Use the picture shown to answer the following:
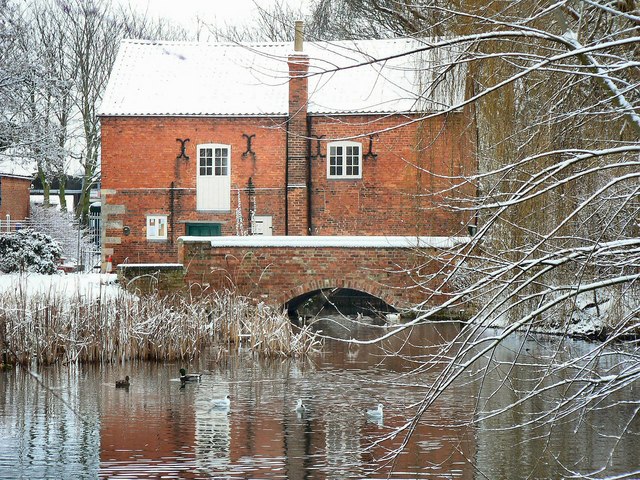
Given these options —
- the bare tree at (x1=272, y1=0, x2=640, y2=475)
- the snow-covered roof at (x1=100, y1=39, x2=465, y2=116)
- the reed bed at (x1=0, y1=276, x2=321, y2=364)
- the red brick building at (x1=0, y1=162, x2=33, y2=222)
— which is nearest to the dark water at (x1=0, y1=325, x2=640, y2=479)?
the reed bed at (x1=0, y1=276, x2=321, y2=364)

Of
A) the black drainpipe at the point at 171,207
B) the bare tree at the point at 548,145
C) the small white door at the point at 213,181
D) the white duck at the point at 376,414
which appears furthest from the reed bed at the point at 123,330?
the small white door at the point at 213,181

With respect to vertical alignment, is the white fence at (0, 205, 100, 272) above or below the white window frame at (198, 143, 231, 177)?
below

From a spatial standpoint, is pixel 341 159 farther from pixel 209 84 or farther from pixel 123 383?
pixel 123 383

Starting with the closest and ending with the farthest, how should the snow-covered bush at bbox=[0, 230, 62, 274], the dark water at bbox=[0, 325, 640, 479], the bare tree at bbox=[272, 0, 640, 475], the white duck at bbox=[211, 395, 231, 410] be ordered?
the bare tree at bbox=[272, 0, 640, 475]
the dark water at bbox=[0, 325, 640, 479]
the white duck at bbox=[211, 395, 231, 410]
the snow-covered bush at bbox=[0, 230, 62, 274]

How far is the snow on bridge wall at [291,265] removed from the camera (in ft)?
68.5

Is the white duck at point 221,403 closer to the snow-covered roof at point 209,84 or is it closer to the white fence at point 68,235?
the snow-covered roof at point 209,84

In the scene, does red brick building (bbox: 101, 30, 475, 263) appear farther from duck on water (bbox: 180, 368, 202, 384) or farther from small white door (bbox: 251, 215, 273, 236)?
duck on water (bbox: 180, 368, 202, 384)

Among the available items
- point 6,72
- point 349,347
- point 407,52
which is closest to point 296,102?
point 6,72

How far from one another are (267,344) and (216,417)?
4650 millimetres

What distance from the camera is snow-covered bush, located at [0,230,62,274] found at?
990 inches

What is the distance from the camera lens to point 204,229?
27.4m

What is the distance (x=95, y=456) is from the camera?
30.6 feet

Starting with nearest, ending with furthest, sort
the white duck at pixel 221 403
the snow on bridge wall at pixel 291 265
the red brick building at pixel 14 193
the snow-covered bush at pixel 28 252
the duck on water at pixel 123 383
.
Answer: the white duck at pixel 221 403 → the duck on water at pixel 123 383 → the snow on bridge wall at pixel 291 265 → the snow-covered bush at pixel 28 252 → the red brick building at pixel 14 193

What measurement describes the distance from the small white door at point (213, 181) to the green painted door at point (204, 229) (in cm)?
46
